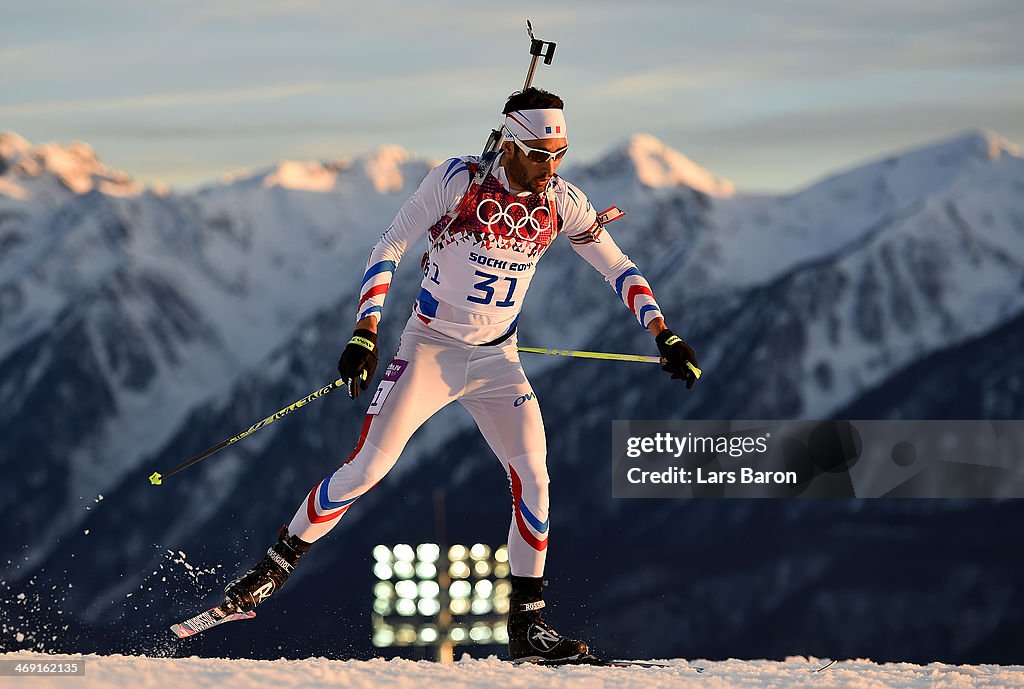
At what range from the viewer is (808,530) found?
193 metres

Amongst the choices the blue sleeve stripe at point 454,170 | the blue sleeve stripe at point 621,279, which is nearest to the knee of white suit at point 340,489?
the blue sleeve stripe at point 454,170

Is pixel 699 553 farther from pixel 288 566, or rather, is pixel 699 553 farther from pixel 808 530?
pixel 288 566

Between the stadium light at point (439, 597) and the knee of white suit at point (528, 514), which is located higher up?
the knee of white suit at point (528, 514)

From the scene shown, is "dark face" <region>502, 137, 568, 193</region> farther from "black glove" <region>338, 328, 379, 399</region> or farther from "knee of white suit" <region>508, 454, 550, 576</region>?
"knee of white suit" <region>508, 454, 550, 576</region>

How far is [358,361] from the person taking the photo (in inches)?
390

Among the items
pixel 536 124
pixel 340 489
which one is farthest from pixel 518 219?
pixel 340 489

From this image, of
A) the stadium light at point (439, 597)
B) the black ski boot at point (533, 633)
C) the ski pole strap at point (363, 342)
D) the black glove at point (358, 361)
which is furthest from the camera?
the stadium light at point (439, 597)

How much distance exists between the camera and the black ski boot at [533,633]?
10.9 m

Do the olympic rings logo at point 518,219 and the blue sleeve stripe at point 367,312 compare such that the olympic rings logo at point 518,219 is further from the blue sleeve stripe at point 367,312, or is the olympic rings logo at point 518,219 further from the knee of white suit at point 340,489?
the knee of white suit at point 340,489

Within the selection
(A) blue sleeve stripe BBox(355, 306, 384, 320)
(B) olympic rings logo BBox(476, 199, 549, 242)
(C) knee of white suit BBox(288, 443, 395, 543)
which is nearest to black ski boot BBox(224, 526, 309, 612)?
(C) knee of white suit BBox(288, 443, 395, 543)

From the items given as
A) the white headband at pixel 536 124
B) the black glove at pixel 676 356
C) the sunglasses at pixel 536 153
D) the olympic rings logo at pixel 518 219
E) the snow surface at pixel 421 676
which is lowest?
the snow surface at pixel 421 676

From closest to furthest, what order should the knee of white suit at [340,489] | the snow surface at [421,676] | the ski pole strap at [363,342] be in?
1. the snow surface at [421,676]
2. the ski pole strap at [363,342]
3. the knee of white suit at [340,489]

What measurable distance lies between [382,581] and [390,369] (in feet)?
56.2

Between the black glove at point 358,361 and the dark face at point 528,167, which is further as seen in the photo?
the dark face at point 528,167
